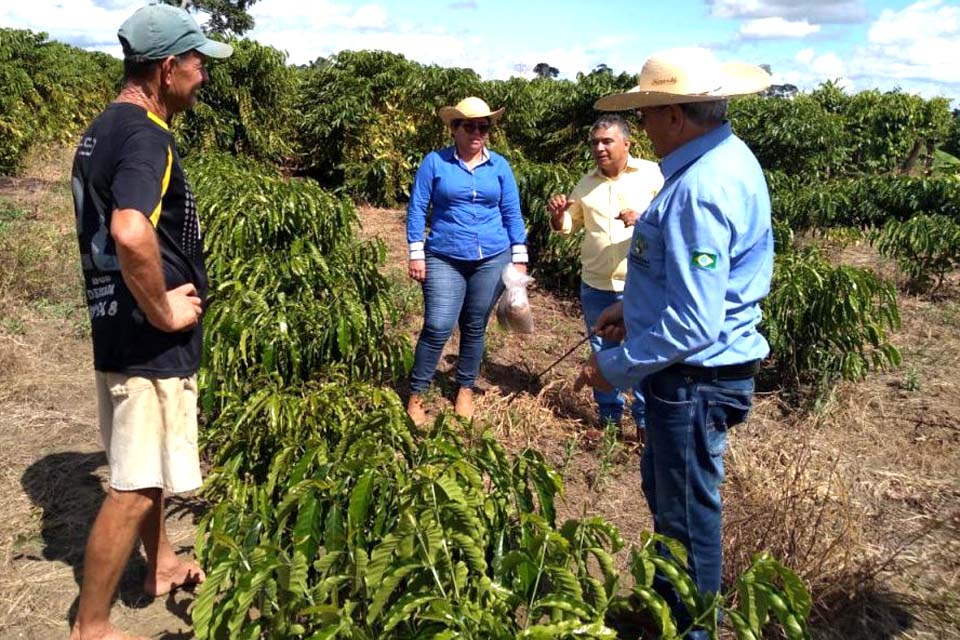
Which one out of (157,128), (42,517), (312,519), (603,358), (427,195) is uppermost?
(157,128)

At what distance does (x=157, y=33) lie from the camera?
1962mm

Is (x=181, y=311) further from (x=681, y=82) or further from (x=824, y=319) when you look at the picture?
(x=824, y=319)

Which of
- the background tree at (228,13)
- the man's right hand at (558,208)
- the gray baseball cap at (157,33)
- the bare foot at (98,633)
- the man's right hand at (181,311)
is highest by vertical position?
the background tree at (228,13)

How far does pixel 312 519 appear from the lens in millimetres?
1714

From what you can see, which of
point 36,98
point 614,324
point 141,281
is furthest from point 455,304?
point 36,98

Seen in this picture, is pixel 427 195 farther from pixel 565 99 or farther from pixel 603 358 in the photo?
pixel 565 99

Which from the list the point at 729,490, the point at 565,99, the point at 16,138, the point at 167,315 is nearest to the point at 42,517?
the point at 167,315

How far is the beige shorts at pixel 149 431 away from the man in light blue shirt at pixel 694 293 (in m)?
1.17

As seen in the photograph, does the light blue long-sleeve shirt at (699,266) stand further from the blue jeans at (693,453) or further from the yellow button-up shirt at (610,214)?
the yellow button-up shirt at (610,214)

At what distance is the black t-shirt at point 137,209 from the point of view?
189cm

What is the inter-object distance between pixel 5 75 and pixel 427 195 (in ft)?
33.7

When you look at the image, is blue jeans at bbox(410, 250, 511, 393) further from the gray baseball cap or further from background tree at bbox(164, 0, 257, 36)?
background tree at bbox(164, 0, 257, 36)

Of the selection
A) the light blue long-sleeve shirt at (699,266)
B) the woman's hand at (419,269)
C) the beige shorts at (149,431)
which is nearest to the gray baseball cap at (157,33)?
the beige shorts at (149,431)

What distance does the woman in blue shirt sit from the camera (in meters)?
3.79
